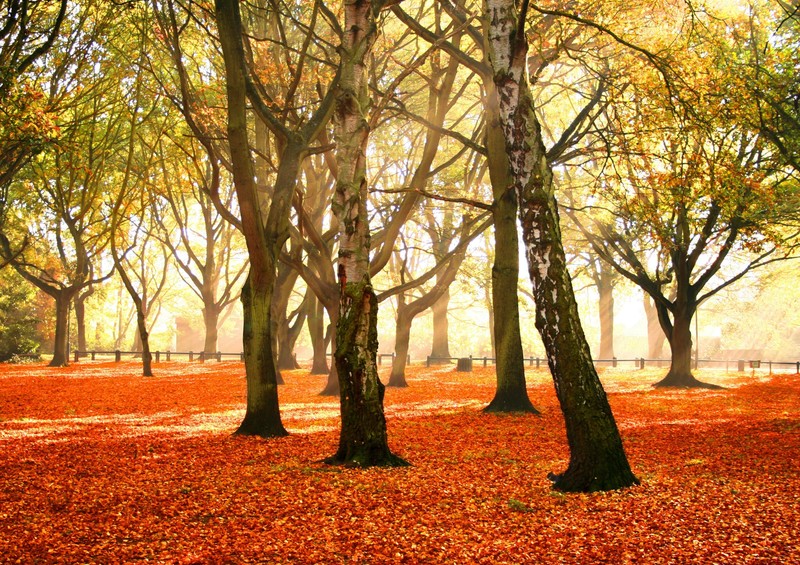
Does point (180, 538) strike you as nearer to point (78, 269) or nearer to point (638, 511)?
point (638, 511)

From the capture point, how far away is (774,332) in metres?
62.6

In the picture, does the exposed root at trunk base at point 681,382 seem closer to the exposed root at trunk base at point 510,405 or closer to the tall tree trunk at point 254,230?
the exposed root at trunk base at point 510,405

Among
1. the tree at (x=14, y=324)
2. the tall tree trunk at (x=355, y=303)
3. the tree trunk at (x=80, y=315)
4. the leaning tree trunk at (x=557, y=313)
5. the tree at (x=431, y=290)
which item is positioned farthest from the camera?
the tree trunk at (x=80, y=315)

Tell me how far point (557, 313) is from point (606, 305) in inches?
1436

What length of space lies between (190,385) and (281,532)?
61.0 ft

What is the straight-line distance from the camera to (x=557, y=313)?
7.19 metres

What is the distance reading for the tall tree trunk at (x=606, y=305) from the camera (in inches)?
1614

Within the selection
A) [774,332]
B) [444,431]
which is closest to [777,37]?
[444,431]

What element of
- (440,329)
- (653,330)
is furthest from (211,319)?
(653,330)

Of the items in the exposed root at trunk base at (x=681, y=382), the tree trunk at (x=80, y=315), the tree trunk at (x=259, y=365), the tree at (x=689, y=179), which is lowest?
the exposed root at trunk base at (x=681, y=382)

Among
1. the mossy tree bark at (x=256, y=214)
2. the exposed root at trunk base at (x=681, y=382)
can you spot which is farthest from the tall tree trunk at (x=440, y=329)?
the mossy tree bark at (x=256, y=214)

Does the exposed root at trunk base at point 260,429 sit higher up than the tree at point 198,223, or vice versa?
the tree at point 198,223

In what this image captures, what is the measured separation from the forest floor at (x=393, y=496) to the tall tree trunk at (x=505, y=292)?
1124mm

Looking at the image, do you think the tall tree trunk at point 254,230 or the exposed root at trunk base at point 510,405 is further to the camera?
the exposed root at trunk base at point 510,405
